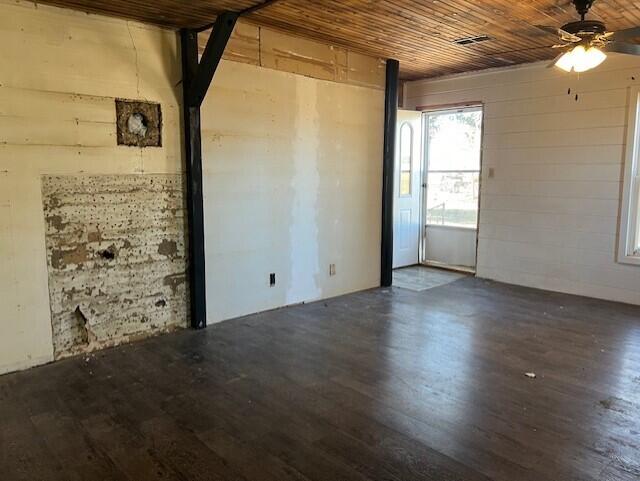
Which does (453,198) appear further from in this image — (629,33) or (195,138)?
(195,138)

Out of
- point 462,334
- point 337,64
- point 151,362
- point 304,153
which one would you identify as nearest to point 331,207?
point 304,153

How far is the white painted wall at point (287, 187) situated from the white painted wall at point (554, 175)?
153 centimetres

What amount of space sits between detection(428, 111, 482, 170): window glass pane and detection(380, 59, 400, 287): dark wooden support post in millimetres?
1392

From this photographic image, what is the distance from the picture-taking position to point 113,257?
12.3 feet

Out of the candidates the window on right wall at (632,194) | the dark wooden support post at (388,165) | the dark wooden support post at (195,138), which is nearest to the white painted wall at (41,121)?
the dark wooden support post at (195,138)

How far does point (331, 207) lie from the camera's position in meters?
5.12

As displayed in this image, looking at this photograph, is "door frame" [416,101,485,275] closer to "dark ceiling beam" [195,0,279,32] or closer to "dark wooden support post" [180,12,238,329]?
"dark ceiling beam" [195,0,279,32]

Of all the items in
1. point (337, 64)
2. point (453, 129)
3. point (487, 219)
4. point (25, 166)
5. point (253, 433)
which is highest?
point (337, 64)

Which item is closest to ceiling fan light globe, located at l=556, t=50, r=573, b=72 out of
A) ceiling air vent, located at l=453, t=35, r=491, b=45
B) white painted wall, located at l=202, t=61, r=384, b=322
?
ceiling air vent, located at l=453, t=35, r=491, b=45

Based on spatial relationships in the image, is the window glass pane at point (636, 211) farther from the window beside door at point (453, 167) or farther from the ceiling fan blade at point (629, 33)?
the ceiling fan blade at point (629, 33)

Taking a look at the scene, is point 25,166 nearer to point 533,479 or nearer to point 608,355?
point 533,479

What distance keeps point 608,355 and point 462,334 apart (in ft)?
3.44

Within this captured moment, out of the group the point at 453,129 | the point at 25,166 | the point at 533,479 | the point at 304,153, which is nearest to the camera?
the point at 533,479

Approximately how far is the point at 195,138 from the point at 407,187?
3.55 metres
